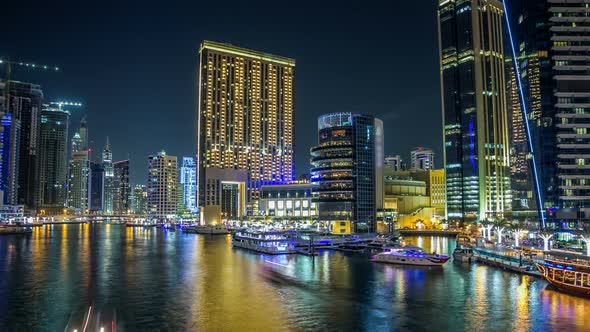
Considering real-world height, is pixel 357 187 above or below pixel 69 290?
above

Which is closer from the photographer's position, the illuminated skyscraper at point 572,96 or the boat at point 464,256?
the boat at point 464,256

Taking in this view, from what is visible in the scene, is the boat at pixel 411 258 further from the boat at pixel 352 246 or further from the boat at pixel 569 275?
the boat at pixel 352 246

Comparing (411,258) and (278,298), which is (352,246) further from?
(278,298)

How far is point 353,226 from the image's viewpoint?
150 m

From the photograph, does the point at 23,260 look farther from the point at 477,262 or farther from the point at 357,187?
the point at 357,187

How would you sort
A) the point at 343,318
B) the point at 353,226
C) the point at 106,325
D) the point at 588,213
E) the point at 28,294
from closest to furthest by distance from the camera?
the point at 106,325
the point at 343,318
the point at 28,294
the point at 588,213
the point at 353,226

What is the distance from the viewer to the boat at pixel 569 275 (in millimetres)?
49750

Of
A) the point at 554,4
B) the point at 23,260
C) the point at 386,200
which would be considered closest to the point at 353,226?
the point at 386,200

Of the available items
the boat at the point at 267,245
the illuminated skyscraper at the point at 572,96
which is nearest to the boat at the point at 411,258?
the boat at the point at 267,245

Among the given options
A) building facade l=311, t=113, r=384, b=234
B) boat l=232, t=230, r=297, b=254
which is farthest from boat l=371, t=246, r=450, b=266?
building facade l=311, t=113, r=384, b=234

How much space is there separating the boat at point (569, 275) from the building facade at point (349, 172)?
95048mm

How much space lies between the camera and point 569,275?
5169cm

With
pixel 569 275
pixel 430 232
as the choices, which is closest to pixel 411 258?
pixel 569 275

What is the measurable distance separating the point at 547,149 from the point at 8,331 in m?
117
